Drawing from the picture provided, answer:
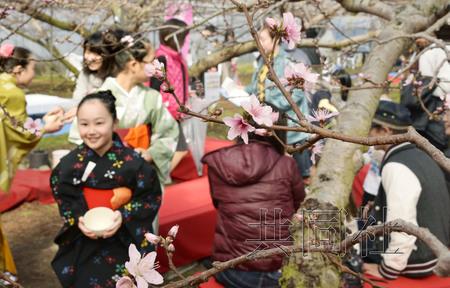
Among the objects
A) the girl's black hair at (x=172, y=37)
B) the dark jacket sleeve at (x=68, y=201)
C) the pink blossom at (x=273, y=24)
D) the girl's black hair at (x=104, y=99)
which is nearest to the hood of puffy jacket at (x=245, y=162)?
the girl's black hair at (x=104, y=99)

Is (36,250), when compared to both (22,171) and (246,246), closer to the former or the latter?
(22,171)

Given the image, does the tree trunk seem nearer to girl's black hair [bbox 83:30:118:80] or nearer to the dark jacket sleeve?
the dark jacket sleeve

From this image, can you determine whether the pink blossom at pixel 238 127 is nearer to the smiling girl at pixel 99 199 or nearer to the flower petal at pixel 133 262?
the flower petal at pixel 133 262

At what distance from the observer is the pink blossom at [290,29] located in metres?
1.13

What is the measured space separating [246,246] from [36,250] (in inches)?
94.9

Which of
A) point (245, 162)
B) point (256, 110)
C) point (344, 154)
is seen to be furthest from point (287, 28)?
point (245, 162)

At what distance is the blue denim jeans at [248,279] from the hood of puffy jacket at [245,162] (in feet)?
1.62

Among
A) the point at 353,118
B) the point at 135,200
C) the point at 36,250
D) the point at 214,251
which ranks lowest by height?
the point at 36,250

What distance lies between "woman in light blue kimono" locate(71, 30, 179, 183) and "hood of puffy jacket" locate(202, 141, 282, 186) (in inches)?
27.6

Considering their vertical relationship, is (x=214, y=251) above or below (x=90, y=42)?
below

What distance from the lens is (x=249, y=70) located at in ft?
68.7

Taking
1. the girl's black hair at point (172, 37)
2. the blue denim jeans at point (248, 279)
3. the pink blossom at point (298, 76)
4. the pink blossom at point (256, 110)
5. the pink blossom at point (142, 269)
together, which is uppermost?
the girl's black hair at point (172, 37)

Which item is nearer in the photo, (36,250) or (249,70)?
(36,250)

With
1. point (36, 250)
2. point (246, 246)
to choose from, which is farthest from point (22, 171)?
point (246, 246)
